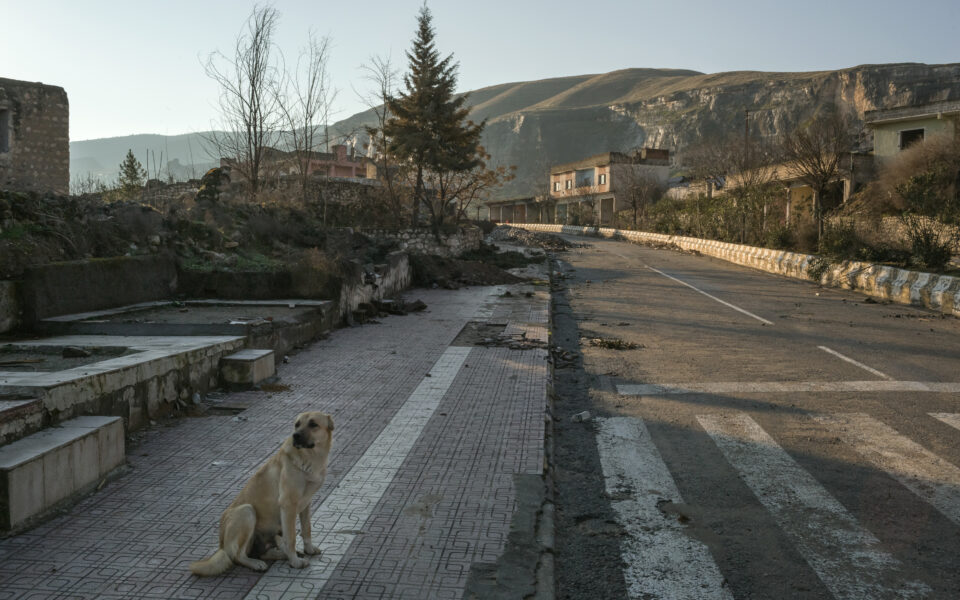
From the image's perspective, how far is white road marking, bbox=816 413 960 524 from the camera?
487 centimetres

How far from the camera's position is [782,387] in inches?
325

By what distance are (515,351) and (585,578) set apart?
6.75m

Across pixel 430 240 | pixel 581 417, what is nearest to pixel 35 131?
pixel 430 240

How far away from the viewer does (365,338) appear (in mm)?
11641

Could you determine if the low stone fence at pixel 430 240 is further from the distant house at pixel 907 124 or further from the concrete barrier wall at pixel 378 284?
the distant house at pixel 907 124

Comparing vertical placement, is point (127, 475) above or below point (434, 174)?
below

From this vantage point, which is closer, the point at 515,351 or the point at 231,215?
the point at 515,351

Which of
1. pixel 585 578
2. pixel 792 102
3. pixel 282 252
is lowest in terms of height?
pixel 585 578

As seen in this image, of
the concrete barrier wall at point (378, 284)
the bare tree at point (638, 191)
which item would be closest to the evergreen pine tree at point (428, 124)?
the concrete barrier wall at point (378, 284)

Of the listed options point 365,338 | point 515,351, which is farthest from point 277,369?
point 515,351

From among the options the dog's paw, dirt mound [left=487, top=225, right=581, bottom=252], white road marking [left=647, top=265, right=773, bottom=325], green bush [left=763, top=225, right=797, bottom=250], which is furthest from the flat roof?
the dog's paw

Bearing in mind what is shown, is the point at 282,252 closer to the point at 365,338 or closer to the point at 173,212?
the point at 173,212

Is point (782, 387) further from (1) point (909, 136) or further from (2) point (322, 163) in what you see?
(2) point (322, 163)

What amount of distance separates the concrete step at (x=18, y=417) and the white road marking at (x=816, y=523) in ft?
16.5
